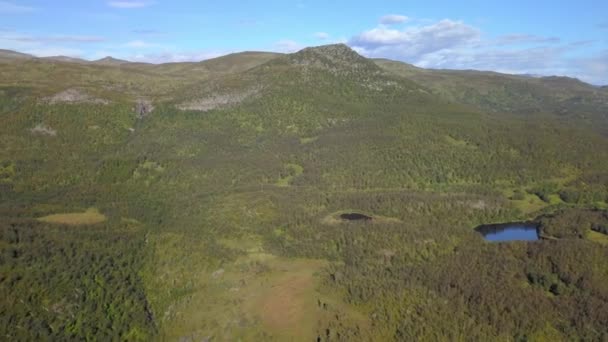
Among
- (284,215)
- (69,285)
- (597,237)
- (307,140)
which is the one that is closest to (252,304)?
(69,285)

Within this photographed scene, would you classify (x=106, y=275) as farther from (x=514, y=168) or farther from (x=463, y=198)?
(x=514, y=168)

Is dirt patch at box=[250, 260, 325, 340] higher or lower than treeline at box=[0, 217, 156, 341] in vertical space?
lower

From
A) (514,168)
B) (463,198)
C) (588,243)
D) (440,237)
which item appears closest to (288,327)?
(440,237)

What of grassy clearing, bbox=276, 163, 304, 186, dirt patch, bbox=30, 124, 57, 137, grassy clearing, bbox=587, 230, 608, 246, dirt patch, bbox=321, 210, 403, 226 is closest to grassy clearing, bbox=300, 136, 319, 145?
grassy clearing, bbox=276, 163, 304, 186

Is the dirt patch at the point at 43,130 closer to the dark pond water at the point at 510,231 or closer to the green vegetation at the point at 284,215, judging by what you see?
the green vegetation at the point at 284,215

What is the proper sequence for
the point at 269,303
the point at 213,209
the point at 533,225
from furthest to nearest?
the point at 533,225 < the point at 213,209 < the point at 269,303

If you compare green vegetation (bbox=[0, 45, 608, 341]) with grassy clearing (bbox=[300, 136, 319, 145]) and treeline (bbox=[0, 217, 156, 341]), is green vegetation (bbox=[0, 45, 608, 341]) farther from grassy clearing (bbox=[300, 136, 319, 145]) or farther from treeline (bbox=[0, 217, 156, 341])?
grassy clearing (bbox=[300, 136, 319, 145])
